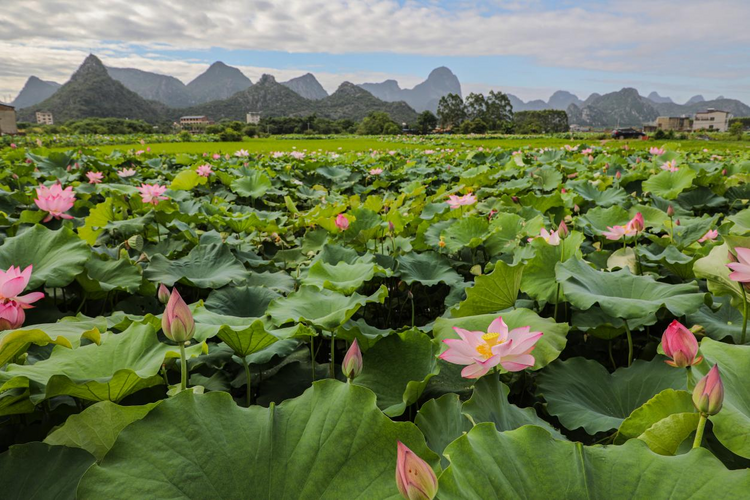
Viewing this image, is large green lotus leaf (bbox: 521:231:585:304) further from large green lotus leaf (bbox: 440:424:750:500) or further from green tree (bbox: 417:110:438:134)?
green tree (bbox: 417:110:438:134)

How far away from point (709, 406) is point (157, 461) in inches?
30.0

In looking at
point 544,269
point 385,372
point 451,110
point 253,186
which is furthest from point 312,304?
point 451,110

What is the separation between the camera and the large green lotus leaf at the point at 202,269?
160 cm

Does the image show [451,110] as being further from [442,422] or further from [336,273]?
[442,422]

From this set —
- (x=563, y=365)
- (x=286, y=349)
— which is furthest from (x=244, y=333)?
(x=563, y=365)

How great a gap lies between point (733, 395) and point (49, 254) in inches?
74.8

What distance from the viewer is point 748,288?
0.93 metres

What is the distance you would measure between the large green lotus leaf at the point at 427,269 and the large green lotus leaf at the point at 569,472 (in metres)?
1.14

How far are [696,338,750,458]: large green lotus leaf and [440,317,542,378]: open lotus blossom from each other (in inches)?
11.0

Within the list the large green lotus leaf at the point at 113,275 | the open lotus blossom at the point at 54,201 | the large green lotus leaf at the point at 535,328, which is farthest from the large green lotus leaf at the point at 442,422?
the open lotus blossom at the point at 54,201

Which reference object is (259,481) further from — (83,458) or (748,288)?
(748,288)

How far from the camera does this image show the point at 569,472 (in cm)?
55

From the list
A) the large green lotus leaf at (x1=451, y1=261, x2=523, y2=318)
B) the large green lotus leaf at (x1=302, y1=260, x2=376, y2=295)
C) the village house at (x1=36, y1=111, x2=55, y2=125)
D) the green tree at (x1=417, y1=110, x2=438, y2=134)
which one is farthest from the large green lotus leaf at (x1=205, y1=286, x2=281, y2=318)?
the village house at (x1=36, y1=111, x2=55, y2=125)

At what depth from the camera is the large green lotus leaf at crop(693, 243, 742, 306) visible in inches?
41.9
